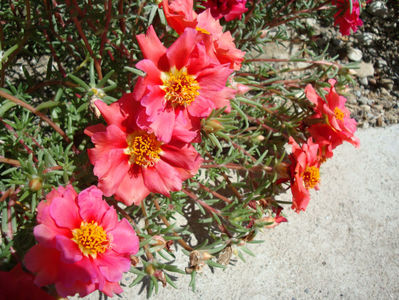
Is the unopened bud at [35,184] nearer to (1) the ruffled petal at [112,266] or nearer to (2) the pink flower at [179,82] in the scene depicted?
(1) the ruffled petal at [112,266]

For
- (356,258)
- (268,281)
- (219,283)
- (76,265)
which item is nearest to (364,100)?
(356,258)

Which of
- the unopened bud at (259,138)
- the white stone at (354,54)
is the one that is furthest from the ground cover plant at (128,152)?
the white stone at (354,54)

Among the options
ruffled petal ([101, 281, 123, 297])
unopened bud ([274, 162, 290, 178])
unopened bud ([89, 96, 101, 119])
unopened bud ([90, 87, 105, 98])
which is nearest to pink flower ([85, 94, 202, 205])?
unopened bud ([89, 96, 101, 119])

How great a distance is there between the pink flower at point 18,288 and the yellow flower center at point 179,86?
2.96ft

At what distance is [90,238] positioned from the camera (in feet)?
4.73

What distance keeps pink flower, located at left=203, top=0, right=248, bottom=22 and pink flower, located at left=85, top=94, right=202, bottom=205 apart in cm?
95

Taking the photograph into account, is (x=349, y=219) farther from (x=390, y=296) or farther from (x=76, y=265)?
(x=76, y=265)

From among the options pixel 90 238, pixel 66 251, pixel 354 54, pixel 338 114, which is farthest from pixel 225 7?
pixel 354 54

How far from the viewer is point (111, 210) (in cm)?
148

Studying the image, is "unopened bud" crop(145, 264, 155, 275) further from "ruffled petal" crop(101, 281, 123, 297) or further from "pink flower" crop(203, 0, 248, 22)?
"pink flower" crop(203, 0, 248, 22)

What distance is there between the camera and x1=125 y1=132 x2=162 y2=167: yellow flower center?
1605 millimetres

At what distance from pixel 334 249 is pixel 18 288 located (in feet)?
6.56

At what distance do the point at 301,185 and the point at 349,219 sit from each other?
1.03 metres

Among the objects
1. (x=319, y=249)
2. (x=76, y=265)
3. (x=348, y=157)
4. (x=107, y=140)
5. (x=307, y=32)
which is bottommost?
(x=319, y=249)
